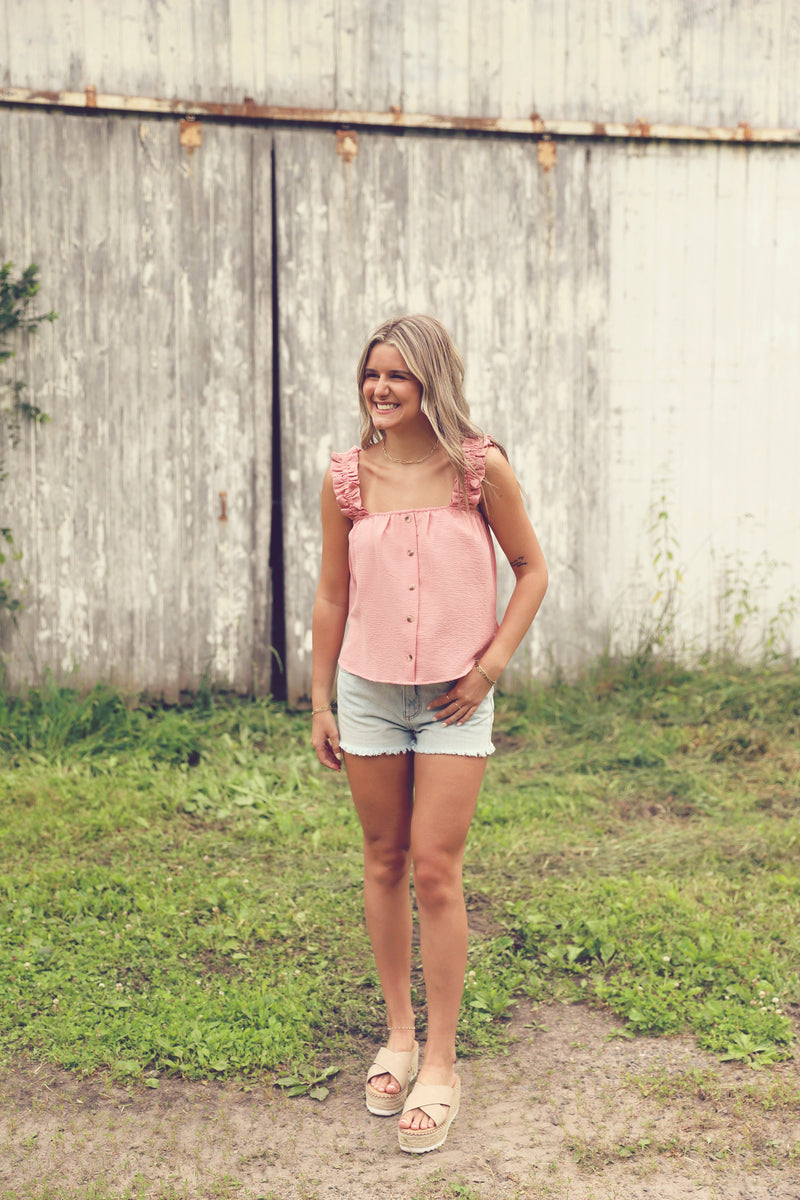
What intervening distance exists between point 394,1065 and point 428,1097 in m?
0.19

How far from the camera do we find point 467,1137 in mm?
2756

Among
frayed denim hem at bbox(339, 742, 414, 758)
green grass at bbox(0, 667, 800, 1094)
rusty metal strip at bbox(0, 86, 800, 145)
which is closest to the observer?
frayed denim hem at bbox(339, 742, 414, 758)

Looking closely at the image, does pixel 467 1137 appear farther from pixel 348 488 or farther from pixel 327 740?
pixel 348 488

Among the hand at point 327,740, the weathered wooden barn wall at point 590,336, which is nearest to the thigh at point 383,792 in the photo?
the hand at point 327,740

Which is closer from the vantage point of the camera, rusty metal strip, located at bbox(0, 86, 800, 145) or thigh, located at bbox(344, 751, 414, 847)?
thigh, located at bbox(344, 751, 414, 847)

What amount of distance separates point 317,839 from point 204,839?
48 centimetres

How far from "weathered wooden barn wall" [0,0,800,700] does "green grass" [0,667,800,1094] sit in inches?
23.0

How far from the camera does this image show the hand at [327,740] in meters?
2.96

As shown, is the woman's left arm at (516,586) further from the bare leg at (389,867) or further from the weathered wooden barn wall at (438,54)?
the weathered wooden barn wall at (438,54)

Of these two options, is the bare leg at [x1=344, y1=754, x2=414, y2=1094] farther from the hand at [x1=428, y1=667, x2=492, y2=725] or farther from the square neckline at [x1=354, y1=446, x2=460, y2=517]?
the square neckline at [x1=354, y1=446, x2=460, y2=517]

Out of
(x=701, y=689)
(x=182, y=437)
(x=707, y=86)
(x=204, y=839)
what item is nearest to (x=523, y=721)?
(x=701, y=689)

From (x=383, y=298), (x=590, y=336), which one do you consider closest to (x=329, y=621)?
(x=383, y=298)

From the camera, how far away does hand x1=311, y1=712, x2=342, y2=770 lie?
9.70 ft

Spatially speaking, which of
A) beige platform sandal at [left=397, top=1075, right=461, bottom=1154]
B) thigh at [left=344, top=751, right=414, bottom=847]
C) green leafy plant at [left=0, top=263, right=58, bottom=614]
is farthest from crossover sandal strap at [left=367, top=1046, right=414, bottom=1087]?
green leafy plant at [left=0, top=263, right=58, bottom=614]
